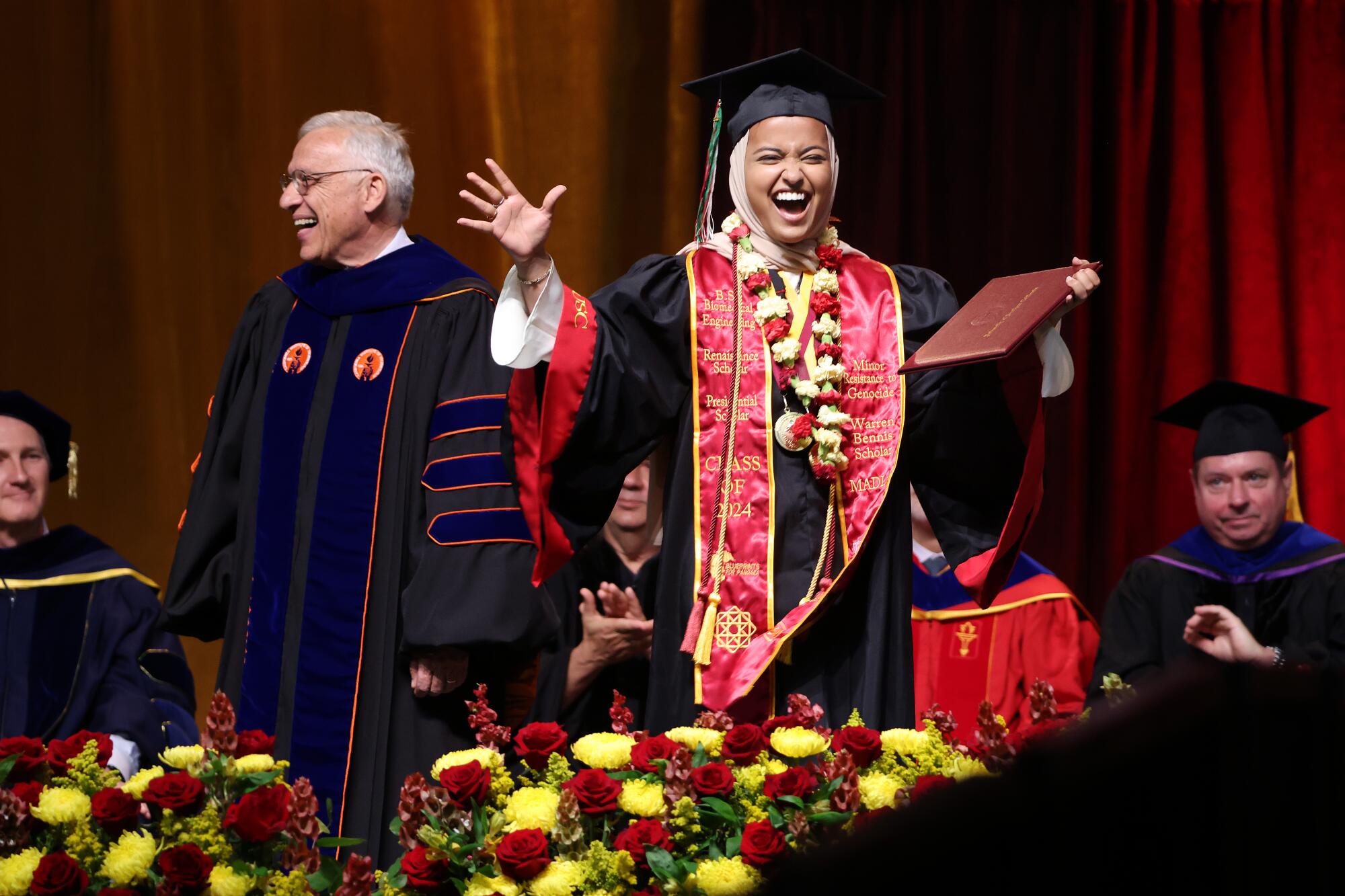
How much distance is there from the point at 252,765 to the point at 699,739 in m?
0.67

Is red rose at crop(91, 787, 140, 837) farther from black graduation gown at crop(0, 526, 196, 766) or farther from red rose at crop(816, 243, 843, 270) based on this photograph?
black graduation gown at crop(0, 526, 196, 766)

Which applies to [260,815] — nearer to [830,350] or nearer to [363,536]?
[363,536]

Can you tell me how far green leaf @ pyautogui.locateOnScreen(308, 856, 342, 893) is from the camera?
2201mm

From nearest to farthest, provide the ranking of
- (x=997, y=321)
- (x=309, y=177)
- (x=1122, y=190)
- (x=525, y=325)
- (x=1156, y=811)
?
(x=1156, y=811) → (x=997, y=321) → (x=525, y=325) → (x=309, y=177) → (x=1122, y=190)

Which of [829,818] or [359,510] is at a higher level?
[359,510]

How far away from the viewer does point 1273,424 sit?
5195 millimetres

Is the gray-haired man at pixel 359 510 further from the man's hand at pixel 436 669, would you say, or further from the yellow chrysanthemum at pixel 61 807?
the yellow chrysanthemum at pixel 61 807

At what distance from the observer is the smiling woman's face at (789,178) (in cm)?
354

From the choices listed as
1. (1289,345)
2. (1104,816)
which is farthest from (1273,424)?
(1104,816)

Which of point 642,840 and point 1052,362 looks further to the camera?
point 1052,362

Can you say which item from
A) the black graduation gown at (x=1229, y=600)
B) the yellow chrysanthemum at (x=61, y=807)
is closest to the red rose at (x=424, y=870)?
the yellow chrysanthemum at (x=61, y=807)

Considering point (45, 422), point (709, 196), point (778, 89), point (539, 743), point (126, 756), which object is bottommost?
point (126, 756)

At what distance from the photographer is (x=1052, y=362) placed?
3.42 m

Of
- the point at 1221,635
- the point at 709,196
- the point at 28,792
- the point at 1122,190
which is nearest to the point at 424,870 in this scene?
the point at 28,792
